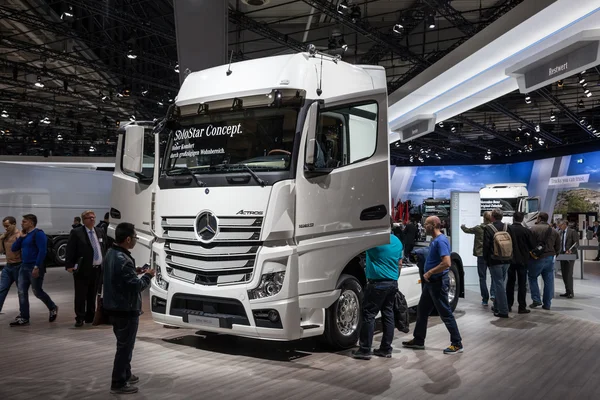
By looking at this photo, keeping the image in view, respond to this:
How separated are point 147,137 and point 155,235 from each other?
129cm

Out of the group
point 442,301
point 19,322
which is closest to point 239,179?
point 442,301

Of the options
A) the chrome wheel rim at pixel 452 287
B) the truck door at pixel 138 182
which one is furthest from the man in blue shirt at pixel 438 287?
the truck door at pixel 138 182

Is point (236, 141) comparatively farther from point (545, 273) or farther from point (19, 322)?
point (545, 273)

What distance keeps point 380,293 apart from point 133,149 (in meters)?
3.43

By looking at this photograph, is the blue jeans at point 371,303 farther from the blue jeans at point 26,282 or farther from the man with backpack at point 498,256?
the blue jeans at point 26,282

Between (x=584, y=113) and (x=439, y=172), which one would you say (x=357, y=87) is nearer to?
(x=584, y=113)

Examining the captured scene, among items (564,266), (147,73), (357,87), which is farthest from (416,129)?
(357,87)

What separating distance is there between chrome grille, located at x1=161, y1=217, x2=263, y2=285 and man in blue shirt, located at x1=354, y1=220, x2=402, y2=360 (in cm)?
138

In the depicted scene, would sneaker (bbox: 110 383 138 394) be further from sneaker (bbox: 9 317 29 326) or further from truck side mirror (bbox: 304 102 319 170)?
sneaker (bbox: 9 317 29 326)

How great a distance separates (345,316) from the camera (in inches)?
259

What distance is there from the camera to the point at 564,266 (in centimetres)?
1176

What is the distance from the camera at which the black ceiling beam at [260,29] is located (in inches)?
592

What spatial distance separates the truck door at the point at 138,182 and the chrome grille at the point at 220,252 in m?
0.76

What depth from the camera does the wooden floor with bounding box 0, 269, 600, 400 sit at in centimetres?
493
